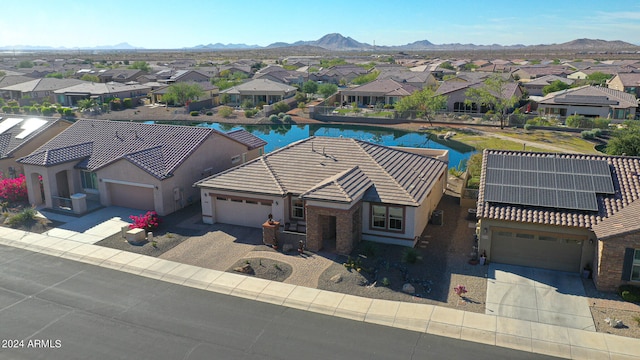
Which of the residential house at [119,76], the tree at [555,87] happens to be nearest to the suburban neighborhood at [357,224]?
the tree at [555,87]

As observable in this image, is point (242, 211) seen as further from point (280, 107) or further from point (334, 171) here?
point (280, 107)

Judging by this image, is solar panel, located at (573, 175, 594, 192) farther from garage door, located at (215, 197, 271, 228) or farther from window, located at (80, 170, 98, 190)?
window, located at (80, 170, 98, 190)

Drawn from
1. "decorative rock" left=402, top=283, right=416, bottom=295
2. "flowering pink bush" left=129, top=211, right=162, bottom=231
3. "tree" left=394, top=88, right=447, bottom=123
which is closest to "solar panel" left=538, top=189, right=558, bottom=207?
"decorative rock" left=402, top=283, right=416, bottom=295

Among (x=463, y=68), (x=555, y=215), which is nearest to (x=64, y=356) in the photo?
(x=555, y=215)

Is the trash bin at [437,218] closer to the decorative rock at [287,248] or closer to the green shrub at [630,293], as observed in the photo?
the decorative rock at [287,248]

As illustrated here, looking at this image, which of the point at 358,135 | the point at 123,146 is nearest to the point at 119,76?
the point at 358,135

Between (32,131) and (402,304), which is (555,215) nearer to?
(402,304)
